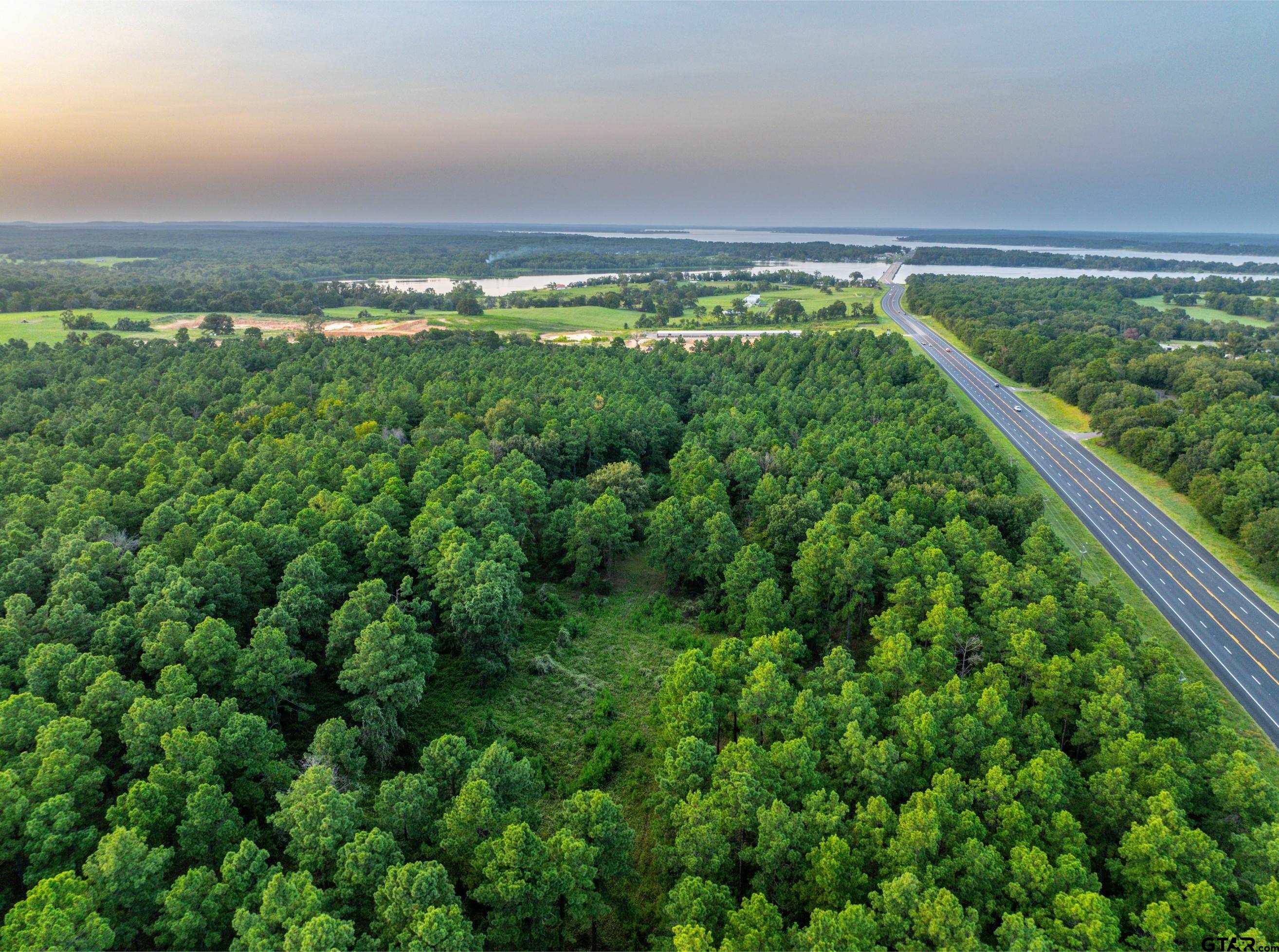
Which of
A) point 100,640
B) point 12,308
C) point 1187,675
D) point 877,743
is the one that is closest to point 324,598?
point 100,640

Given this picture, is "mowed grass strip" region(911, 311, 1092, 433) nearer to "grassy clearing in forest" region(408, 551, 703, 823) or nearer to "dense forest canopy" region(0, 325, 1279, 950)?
"dense forest canopy" region(0, 325, 1279, 950)

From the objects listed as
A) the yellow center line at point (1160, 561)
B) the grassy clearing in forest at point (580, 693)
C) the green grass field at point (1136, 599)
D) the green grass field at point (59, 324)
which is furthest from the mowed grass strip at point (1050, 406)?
the green grass field at point (59, 324)

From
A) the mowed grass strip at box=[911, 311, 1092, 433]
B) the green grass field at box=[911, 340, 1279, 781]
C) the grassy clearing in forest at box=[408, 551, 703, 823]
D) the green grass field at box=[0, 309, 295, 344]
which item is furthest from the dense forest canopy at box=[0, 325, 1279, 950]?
the green grass field at box=[0, 309, 295, 344]

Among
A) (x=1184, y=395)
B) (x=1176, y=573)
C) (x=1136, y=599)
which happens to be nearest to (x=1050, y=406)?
(x=1184, y=395)

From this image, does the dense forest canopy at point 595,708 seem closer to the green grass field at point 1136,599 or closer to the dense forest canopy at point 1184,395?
the green grass field at point 1136,599

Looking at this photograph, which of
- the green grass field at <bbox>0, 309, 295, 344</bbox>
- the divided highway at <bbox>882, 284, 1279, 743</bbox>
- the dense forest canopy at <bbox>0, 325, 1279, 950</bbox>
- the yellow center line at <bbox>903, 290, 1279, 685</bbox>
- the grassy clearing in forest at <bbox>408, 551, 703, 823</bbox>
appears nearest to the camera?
the dense forest canopy at <bbox>0, 325, 1279, 950</bbox>

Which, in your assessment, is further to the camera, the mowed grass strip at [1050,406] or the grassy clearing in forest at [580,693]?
the mowed grass strip at [1050,406]

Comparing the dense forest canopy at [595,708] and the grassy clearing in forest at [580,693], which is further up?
the dense forest canopy at [595,708]
